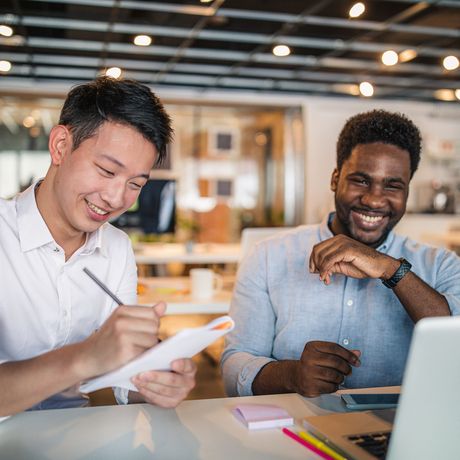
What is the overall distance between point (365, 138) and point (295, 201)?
6068mm

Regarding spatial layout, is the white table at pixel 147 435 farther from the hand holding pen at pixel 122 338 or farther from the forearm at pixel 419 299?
the forearm at pixel 419 299

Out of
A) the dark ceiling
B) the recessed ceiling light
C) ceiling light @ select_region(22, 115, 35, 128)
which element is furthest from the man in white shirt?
the recessed ceiling light

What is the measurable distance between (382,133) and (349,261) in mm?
510

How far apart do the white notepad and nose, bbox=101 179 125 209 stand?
1.62 feet

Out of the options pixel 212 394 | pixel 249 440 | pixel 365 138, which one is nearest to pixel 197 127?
pixel 212 394

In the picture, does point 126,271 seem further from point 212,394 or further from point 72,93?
point 212,394

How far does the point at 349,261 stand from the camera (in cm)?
162

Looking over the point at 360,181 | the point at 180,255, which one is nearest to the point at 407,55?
the point at 180,255

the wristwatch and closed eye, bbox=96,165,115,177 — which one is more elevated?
closed eye, bbox=96,165,115,177

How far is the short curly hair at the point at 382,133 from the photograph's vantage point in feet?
6.21

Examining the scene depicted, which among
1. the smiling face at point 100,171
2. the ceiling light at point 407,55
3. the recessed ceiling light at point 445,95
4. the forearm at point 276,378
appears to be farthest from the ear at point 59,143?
the recessed ceiling light at point 445,95

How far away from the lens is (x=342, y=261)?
5.36 feet

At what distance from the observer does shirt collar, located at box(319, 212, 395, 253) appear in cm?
195

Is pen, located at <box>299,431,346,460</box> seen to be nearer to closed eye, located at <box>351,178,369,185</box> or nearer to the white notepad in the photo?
the white notepad
